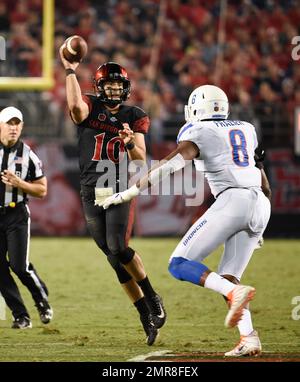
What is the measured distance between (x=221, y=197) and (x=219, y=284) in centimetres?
55

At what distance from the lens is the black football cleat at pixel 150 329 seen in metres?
5.72

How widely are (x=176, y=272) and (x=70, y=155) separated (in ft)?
27.2

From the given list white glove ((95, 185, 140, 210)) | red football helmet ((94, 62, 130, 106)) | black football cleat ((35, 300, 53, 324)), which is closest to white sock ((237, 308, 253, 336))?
white glove ((95, 185, 140, 210))

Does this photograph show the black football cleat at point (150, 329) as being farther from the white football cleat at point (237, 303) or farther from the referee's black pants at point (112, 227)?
the white football cleat at point (237, 303)

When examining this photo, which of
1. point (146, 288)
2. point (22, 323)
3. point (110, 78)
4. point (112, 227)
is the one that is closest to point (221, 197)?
point (112, 227)

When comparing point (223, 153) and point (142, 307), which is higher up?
point (223, 153)

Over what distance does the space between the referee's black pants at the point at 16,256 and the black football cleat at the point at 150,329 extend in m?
1.13

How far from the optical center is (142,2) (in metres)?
15.7

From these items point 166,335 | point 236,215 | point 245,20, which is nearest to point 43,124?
point 245,20

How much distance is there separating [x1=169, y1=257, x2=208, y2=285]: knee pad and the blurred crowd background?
806 cm

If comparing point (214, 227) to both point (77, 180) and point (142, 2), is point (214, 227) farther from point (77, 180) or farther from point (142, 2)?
point (142, 2)

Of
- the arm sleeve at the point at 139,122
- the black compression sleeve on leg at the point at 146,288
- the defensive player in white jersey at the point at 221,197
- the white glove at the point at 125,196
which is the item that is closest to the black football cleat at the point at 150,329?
the black compression sleeve on leg at the point at 146,288

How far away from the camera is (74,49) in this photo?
226 inches

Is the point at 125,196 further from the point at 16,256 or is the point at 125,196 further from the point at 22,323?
the point at 22,323
